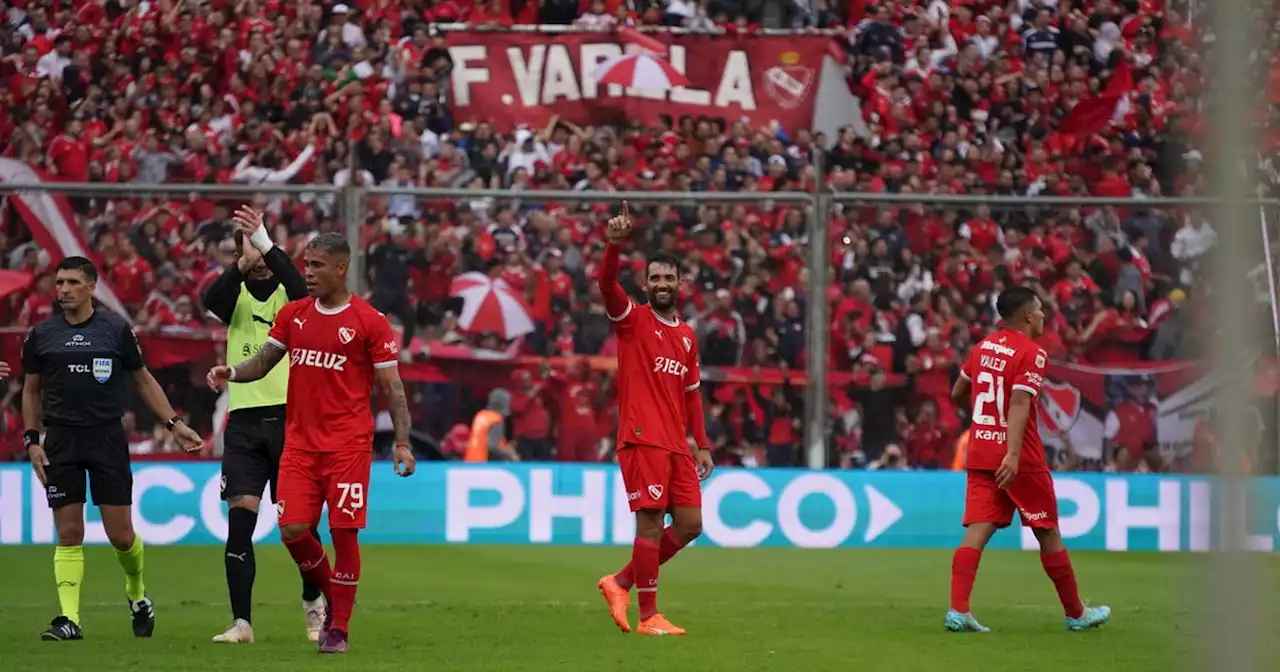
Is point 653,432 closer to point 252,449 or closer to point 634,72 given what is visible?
point 252,449

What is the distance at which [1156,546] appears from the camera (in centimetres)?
1539

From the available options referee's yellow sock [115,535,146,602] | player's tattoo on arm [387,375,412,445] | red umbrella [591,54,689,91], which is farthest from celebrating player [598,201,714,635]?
red umbrella [591,54,689,91]

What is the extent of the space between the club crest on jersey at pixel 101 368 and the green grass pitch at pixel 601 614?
4.51 ft

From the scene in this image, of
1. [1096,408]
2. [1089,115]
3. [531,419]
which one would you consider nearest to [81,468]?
[531,419]

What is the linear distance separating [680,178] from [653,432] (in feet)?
33.1

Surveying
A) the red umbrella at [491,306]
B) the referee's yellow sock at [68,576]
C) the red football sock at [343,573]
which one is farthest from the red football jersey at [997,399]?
the red umbrella at [491,306]

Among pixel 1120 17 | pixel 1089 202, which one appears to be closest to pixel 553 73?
pixel 1120 17

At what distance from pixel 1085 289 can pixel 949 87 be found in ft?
23.3

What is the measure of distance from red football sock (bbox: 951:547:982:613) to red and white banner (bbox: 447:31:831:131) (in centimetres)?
1326

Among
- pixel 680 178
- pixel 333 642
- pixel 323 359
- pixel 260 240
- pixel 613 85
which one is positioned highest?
pixel 613 85

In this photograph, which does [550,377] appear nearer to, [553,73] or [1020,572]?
[1020,572]

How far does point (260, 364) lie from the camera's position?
8438mm

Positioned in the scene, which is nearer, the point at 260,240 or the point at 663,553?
the point at 260,240

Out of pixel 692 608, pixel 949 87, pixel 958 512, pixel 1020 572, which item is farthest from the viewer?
pixel 949 87
